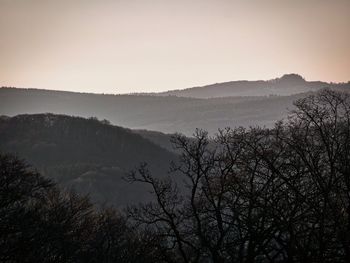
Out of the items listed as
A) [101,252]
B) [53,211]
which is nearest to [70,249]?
[101,252]

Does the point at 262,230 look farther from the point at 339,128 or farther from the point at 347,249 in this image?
the point at 339,128

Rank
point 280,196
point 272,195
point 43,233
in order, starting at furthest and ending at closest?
point 43,233, point 280,196, point 272,195

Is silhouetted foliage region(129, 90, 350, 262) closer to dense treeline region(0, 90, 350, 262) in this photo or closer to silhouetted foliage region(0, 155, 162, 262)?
dense treeline region(0, 90, 350, 262)

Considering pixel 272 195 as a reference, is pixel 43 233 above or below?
below

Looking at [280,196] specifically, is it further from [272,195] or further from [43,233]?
[43,233]

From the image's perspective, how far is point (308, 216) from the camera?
60.4 ft

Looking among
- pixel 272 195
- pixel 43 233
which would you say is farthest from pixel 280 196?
pixel 43 233

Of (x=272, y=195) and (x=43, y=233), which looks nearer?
(x=272, y=195)

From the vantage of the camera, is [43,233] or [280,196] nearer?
[280,196]

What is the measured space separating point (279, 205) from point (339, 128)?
5.32m

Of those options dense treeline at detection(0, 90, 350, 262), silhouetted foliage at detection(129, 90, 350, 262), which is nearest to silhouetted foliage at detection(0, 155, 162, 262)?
dense treeline at detection(0, 90, 350, 262)

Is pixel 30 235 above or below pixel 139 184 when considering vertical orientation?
above

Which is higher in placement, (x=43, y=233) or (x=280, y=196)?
(x=280, y=196)

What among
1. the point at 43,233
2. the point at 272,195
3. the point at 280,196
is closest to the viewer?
the point at 272,195
